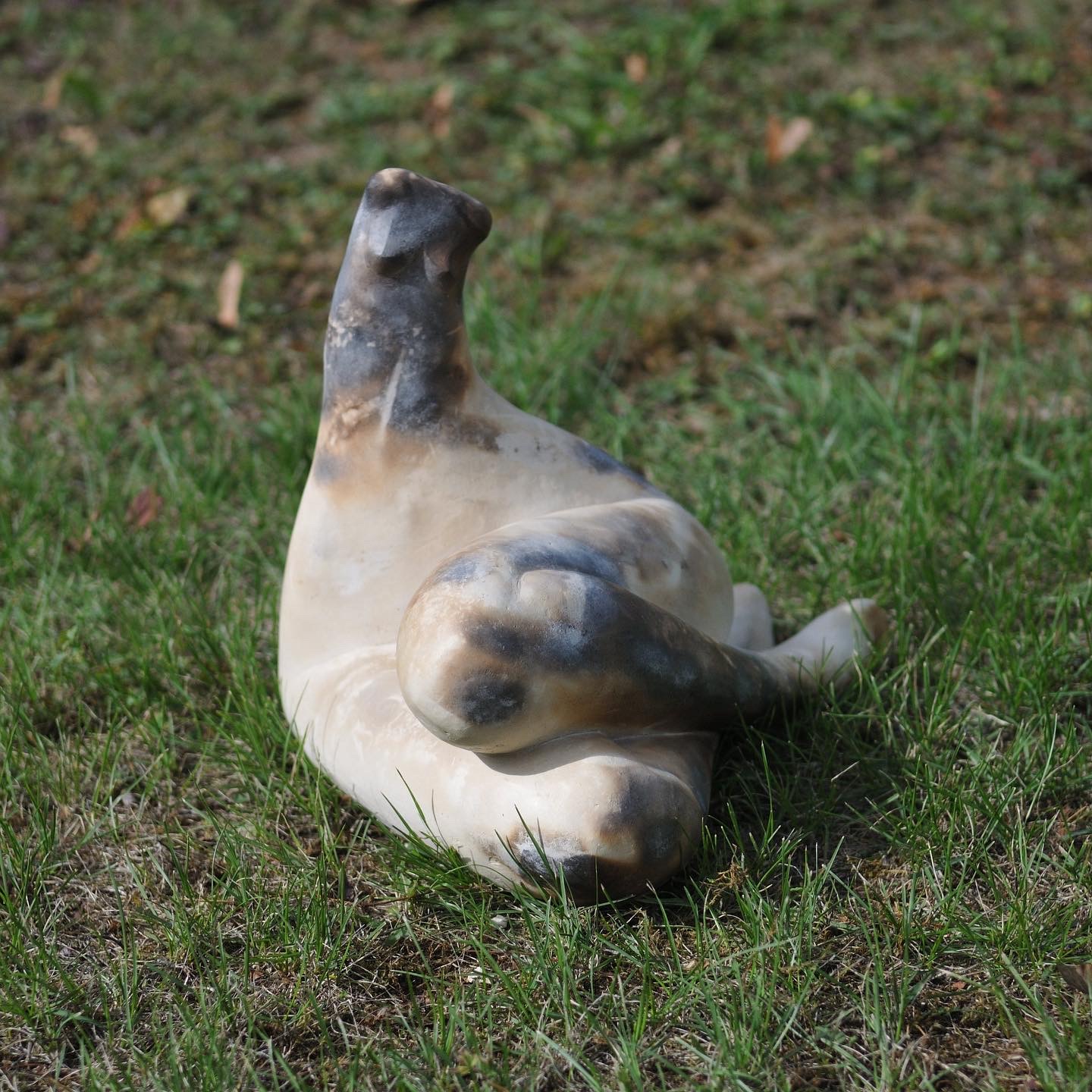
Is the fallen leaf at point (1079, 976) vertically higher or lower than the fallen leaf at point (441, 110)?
lower

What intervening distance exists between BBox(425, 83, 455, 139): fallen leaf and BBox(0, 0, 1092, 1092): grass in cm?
2

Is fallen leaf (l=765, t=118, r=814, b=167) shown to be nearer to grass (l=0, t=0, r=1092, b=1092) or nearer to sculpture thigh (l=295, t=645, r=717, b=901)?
grass (l=0, t=0, r=1092, b=1092)

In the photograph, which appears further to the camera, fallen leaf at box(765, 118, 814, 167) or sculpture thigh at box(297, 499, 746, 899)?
fallen leaf at box(765, 118, 814, 167)

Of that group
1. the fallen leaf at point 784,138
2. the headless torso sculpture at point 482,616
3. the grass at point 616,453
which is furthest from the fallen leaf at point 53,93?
the headless torso sculpture at point 482,616

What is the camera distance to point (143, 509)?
313 cm

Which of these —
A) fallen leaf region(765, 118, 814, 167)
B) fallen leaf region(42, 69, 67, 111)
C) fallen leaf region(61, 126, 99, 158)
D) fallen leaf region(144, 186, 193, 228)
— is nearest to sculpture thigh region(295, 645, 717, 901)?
fallen leaf region(144, 186, 193, 228)

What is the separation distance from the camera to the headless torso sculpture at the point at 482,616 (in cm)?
184

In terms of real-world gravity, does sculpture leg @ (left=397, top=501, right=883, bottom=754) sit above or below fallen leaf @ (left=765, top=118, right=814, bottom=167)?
below

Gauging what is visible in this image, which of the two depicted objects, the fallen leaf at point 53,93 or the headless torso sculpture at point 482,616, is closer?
the headless torso sculpture at point 482,616

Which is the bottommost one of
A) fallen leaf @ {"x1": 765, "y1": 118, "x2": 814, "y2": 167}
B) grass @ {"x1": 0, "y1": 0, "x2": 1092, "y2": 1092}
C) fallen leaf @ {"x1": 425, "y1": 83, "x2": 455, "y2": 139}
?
grass @ {"x1": 0, "y1": 0, "x2": 1092, "y2": 1092}

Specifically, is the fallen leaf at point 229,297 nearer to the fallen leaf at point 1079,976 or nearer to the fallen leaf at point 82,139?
the fallen leaf at point 82,139

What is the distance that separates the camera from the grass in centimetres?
194

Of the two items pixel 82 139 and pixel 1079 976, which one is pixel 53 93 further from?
pixel 1079 976

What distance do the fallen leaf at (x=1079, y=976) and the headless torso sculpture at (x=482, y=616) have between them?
0.60 m
